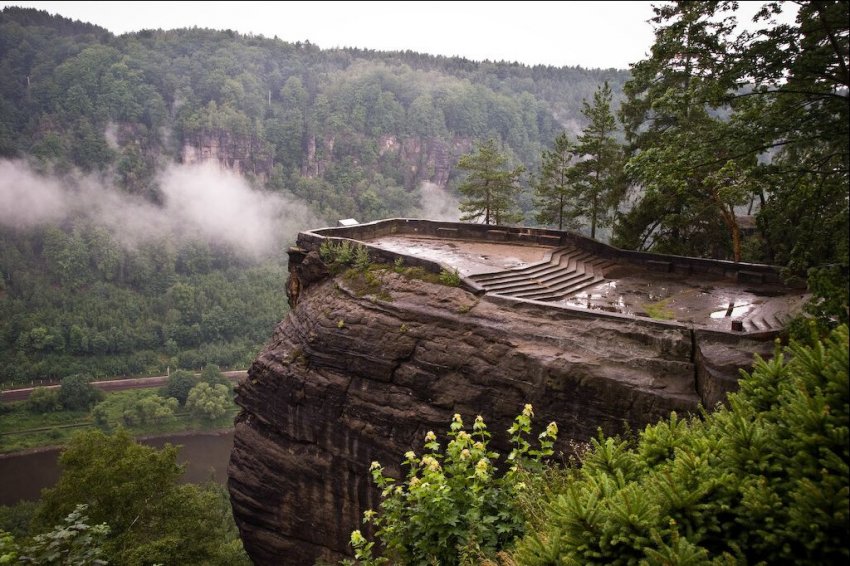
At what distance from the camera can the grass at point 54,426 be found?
189 feet

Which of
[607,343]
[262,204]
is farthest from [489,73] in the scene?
[607,343]

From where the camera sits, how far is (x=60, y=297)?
313 feet

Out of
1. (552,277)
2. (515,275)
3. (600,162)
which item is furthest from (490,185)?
(515,275)

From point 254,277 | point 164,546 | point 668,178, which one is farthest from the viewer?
point 254,277

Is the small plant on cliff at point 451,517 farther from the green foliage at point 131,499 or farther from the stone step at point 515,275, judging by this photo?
the green foliage at point 131,499

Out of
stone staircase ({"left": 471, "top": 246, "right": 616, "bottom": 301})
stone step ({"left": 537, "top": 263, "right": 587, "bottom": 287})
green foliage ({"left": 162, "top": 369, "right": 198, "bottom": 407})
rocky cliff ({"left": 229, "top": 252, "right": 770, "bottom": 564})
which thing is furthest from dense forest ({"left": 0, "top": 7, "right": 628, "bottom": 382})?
stone step ({"left": 537, "top": 263, "right": 587, "bottom": 287})

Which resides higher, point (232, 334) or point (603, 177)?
point (603, 177)

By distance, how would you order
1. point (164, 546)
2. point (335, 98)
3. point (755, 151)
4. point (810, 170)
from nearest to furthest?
point (810, 170) < point (755, 151) < point (164, 546) < point (335, 98)

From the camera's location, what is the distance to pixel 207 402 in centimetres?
6481

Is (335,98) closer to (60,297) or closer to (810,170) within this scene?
(60,297)

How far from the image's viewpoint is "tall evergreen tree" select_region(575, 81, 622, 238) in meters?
24.1

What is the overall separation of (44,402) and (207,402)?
18349 mm

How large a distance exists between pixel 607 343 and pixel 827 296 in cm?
608

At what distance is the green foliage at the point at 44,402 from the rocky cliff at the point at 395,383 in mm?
60022
